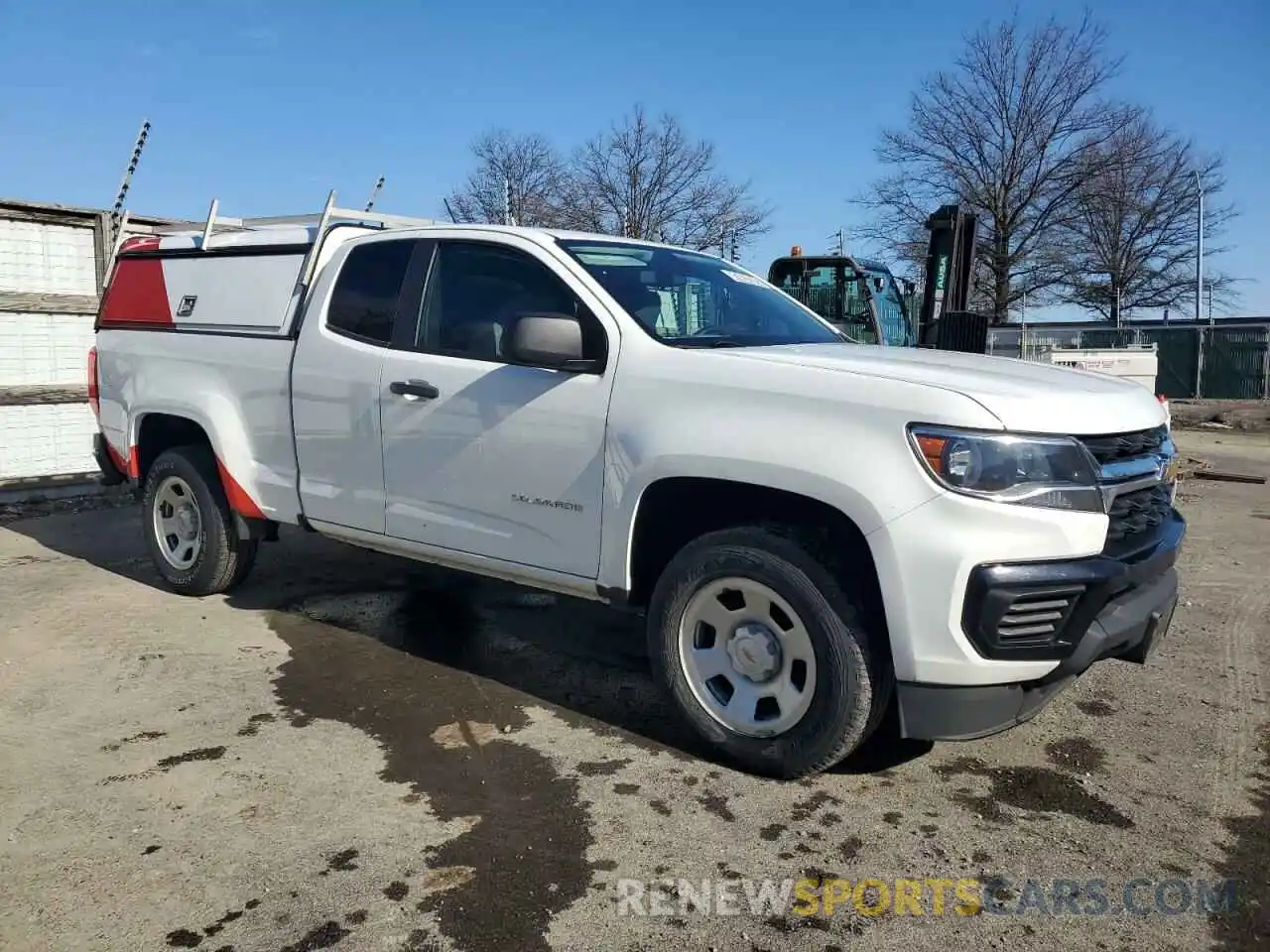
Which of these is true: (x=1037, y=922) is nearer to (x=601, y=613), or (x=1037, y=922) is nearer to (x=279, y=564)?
(x=601, y=613)

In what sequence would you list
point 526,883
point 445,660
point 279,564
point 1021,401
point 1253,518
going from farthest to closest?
point 1253,518, point 279,564, point 445,660, point 1021,401, point 526,883

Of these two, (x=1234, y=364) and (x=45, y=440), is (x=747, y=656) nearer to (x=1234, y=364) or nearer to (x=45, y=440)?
(x=45, y=440)

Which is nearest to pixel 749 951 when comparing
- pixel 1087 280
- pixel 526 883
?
pixel 526 883

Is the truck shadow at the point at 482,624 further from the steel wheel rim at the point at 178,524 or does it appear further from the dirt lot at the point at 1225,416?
the dirt lot at the point at 1225,416

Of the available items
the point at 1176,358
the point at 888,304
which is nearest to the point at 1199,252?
the point at 1176,358

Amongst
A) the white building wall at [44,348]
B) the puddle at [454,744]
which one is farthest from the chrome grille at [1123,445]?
the white building wall at [44,348]

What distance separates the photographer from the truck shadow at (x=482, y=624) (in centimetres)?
415

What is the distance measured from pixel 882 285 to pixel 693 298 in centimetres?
841

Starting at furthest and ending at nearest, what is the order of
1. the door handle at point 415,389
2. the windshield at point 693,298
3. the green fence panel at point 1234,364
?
the green fence panel at point 1234,364 → the door handle at point 415,389 → the windshield at point 693,298

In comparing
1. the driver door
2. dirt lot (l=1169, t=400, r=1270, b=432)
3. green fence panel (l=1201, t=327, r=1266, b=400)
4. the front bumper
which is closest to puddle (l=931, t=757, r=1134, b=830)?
the front bumper

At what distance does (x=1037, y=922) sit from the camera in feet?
9.03

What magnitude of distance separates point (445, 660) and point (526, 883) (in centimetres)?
207

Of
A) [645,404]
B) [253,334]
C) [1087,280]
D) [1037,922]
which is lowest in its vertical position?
[1037,922]

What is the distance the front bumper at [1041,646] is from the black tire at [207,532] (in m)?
3.97
